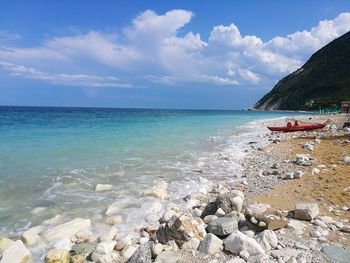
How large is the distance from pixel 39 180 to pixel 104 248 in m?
8.38

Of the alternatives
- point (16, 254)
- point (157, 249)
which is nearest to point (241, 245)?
point (157, 249)

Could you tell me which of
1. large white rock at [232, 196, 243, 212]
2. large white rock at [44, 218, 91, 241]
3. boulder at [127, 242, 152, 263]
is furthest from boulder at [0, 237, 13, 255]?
large white rock at [232, 196, 243, 212]

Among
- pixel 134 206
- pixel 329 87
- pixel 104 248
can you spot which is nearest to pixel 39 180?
pixel 134 206

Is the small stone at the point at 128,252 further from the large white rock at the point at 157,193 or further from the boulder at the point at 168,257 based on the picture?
the large white rock at the point at 157,193

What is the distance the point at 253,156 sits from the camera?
19.8 meters

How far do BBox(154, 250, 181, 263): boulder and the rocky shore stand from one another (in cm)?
2

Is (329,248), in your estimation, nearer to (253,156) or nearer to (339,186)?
(339,186)

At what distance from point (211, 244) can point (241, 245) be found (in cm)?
57

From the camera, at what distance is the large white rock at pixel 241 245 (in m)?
6.17

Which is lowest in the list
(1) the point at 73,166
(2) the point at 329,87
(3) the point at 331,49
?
(1) the point at 73,166

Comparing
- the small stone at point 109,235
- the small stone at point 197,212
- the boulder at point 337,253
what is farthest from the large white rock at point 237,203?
the small stone at point 109,235

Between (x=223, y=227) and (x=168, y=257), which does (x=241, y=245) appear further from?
(x=168, y=257)

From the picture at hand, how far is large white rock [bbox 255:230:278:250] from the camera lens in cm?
641

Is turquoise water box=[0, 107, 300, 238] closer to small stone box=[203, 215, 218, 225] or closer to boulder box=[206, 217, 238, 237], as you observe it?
small stone box=[203, 215, 218, 225]
